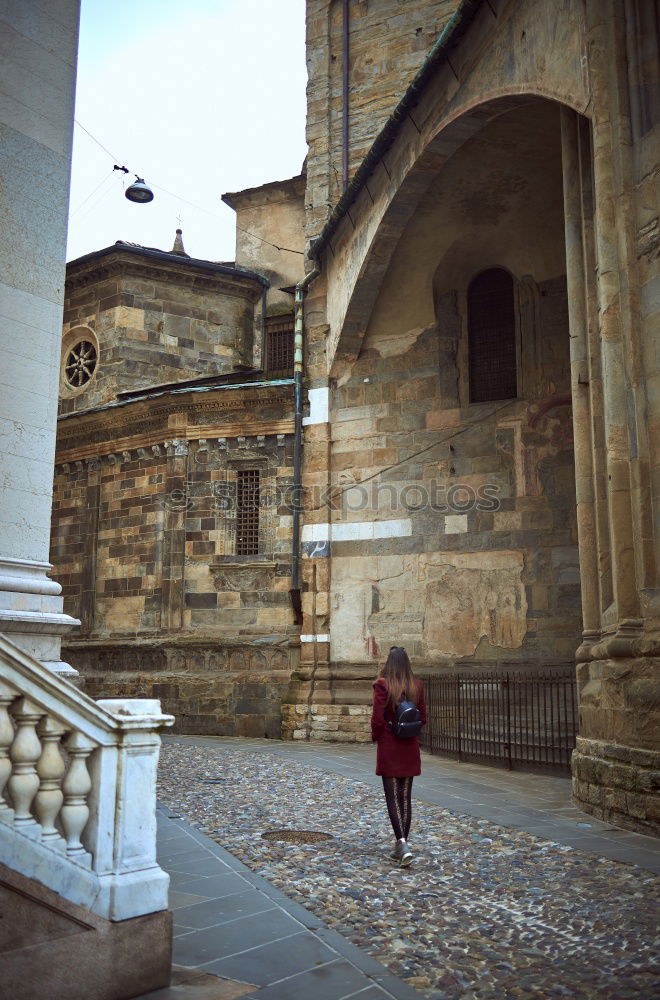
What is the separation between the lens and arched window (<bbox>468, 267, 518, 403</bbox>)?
15164 millimetres

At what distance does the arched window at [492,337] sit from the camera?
597 inches

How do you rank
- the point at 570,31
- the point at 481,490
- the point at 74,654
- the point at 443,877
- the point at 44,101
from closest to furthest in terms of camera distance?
the point at 443,877 → the point at 44,101 → the point at 570,31 → the point at 481,490 → the point at 74,654

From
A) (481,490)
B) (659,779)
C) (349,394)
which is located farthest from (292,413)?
(659,779)

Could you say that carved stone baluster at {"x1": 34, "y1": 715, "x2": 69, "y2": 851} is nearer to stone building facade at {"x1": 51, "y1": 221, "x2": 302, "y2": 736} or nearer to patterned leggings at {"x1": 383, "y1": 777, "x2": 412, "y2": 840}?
patterned leggings at {"x1": 383, "y1": 777, "x2": 412, "y2": 840}

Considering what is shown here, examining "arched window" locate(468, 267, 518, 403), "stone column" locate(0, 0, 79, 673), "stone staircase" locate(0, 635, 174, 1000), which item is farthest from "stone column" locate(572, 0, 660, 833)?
"arched window" locate(468, 267, 518, 403)

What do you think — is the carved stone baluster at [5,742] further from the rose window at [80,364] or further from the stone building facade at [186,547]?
the rose window at [80,364]

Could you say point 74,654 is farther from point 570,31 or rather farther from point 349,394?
point 570,31

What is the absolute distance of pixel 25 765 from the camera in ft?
11.4

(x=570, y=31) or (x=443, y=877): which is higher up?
(x=570, y=31)

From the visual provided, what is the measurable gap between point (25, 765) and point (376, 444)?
1251 centimetres

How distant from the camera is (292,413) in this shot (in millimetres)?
16578

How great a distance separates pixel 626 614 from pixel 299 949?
14.8 feet

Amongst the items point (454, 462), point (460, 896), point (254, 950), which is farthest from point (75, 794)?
point (454, 462)

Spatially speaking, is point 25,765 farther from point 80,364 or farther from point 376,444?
point 80,364
